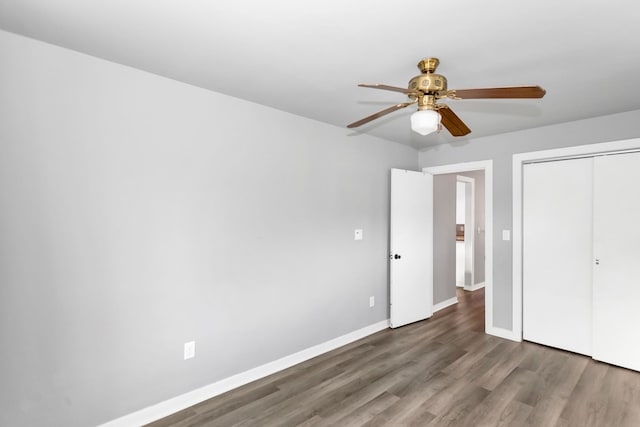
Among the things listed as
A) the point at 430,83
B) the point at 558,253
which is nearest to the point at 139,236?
the point at 430,83

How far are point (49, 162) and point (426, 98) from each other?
88.3 inches

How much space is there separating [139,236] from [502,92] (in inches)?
94.4

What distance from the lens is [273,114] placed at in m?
3.02

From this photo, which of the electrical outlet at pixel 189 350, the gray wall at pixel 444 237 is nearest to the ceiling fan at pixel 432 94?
the electrical outlet at pixel 189 350

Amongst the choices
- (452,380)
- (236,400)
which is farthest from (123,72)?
(452,380)

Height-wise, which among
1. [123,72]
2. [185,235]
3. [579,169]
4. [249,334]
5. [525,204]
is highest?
[123,72]

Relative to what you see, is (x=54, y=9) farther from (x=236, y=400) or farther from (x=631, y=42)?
(x=631, y=42)

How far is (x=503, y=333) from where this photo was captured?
12.6 feet

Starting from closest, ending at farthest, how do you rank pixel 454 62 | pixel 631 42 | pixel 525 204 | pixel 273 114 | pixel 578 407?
pixel 631 42, pixel 454 62, pixel 578 407, pixel 273 114, pixel 525 204

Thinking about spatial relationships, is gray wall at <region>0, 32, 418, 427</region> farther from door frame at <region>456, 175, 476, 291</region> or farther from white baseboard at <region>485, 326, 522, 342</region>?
door frame at <region>456, 175, 476, 291</region>

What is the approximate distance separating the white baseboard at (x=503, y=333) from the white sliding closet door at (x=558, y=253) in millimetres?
95

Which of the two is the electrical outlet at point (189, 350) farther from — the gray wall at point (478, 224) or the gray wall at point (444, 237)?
the gray wall at point (478, 224)

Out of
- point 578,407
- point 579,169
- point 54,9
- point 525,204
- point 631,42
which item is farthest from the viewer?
point 525,204

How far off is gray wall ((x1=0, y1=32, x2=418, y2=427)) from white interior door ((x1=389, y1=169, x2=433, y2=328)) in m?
1.12
